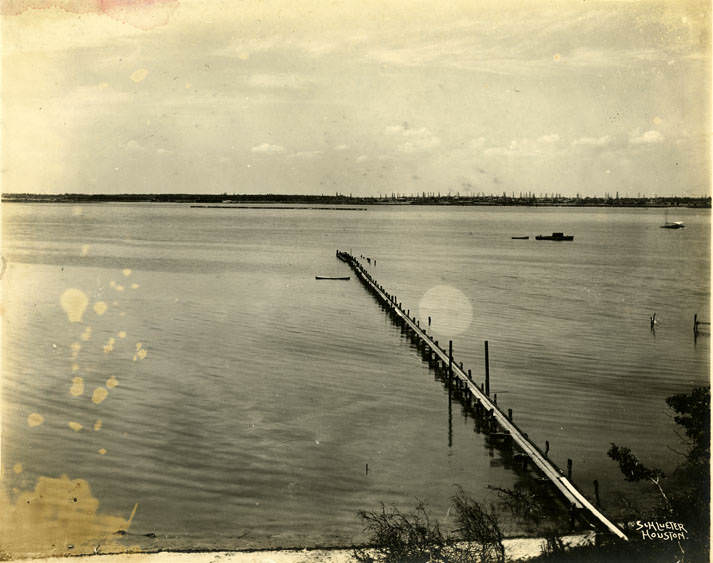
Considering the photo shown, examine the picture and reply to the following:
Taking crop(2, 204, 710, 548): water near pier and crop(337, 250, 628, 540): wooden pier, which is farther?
crop(2, 204, 710, 548): water near pier

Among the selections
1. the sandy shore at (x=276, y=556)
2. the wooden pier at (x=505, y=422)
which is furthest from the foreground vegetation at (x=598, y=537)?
the wooden pier at (x=505, y=422)

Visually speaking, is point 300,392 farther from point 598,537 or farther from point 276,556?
point 598,537

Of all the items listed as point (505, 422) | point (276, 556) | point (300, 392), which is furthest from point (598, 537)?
point (300, 392)

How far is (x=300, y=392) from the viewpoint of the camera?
2825 centimetres

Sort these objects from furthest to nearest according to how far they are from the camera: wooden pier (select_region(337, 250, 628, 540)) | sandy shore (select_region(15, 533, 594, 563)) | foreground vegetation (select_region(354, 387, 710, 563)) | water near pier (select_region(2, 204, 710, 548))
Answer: water near pier (select_region(2, 204, 710, 548)) → wooden pier (select_region(337, 250, 628, 540)) → sandy shore (select_region(15, 533, 594, 563)) → foreground vegetation (select_region(354, 387, 710, 563))

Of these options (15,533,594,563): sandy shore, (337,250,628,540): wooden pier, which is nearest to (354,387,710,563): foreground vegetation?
(15,533,594,563): sandy shore

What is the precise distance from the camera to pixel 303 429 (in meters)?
24.2

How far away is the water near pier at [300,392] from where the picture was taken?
782 inches

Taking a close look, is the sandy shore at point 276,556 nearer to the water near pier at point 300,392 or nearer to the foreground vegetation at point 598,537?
the foreground vegetation at point 598,537

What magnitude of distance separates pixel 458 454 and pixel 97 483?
10020 mm

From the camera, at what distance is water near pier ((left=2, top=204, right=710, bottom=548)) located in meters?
19.9

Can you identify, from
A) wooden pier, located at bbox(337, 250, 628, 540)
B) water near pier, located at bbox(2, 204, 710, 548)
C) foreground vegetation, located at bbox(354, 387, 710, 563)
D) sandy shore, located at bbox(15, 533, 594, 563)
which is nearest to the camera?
foreground vegetation, located at bbox(354, 387, 710, 563)

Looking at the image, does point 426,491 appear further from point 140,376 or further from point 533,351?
point 533,351

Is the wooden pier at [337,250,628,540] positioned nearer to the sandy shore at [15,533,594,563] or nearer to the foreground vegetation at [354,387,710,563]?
the foreground vegetation at [354,387,710,563]
